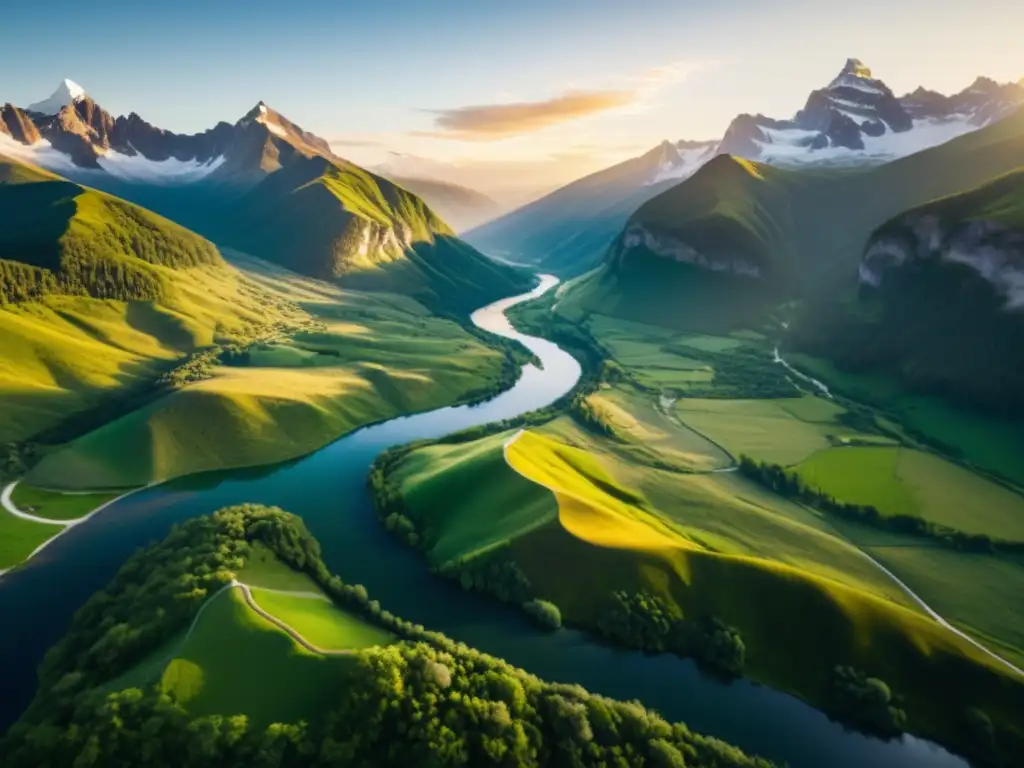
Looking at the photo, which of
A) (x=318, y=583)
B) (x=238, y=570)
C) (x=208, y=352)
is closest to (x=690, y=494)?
(x=318, y=583)

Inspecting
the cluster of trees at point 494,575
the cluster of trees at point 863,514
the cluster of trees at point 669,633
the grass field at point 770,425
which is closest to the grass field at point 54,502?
the cluster of trees at point 494,575

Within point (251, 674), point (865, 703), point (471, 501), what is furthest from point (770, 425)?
point (251, 674)

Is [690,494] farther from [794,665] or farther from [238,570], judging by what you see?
[238,570]

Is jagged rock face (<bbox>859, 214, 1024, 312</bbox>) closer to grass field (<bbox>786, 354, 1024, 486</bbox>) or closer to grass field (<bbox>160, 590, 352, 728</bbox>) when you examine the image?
grass field (<bbox>786, 354, 1024, 486</bbox>)

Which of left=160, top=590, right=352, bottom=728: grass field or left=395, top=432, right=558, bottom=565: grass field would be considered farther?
left=395, top=432, right=558, bottom=565: grass field

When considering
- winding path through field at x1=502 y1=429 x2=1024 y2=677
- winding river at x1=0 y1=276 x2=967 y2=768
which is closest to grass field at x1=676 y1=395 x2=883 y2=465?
winding path through field at x1=502 y1=429 x2=1024 y2=677

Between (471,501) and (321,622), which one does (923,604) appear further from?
(321,622)
